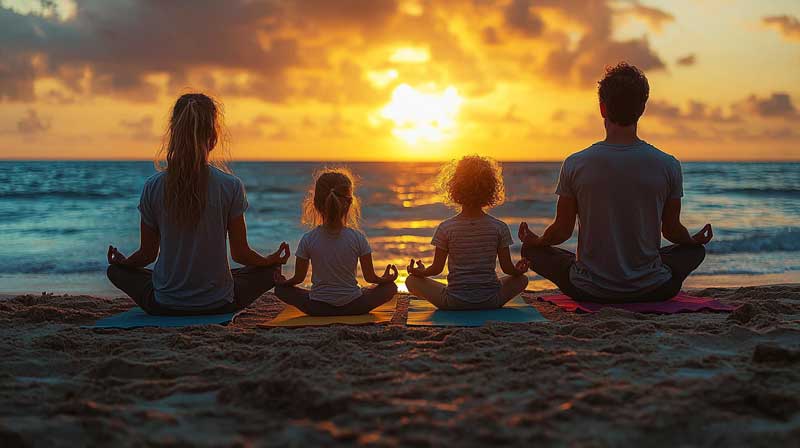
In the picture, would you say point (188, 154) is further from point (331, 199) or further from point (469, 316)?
point (469, 316)

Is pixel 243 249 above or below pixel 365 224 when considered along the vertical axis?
above

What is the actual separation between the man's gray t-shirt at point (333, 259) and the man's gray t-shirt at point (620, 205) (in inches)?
62.3

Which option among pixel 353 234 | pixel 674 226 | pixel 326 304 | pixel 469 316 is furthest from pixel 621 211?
pixel 326 304

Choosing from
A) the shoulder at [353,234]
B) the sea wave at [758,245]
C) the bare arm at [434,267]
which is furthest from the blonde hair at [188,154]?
the sea wave at [758,245]

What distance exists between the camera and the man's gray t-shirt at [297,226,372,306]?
17.0 feet

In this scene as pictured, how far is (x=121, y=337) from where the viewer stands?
14.6ft

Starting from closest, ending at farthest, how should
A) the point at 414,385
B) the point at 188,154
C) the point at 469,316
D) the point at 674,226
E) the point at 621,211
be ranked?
1. the point at 414,385
2. the point at 188,154
3. the point at 469,316
4. the point at 621,211
5. the point at 674,226

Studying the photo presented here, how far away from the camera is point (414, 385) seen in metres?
3.15

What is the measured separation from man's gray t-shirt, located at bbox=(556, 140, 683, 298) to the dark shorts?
16 cm

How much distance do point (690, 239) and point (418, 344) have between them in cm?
264

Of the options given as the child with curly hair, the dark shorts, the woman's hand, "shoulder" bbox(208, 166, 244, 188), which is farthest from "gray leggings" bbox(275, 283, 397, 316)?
the dark shorts

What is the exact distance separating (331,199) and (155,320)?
1.50 m

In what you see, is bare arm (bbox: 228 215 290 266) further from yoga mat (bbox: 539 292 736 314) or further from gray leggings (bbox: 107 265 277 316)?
yoga mat (bbox: 539 292 736 314)

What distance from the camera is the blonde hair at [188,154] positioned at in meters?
4.93
